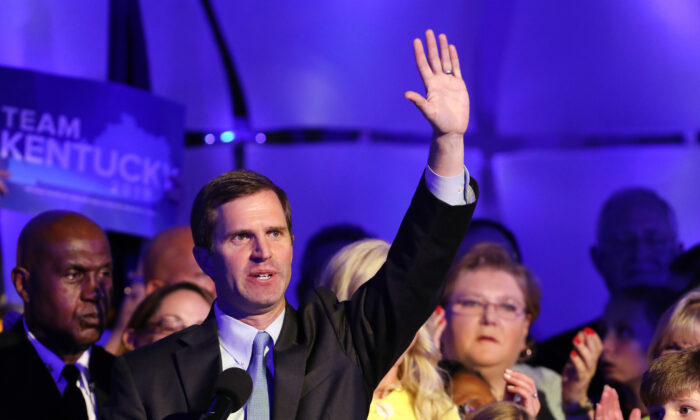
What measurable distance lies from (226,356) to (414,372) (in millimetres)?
1026

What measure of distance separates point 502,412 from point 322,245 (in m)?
1.75

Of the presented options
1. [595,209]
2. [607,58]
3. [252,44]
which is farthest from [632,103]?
[252,44]

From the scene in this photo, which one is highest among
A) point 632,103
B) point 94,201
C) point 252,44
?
point 252,44

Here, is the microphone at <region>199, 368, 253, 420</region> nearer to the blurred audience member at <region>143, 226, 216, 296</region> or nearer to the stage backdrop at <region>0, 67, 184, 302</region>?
the blurred audience member at <region>143, 226, 216, 296</region>

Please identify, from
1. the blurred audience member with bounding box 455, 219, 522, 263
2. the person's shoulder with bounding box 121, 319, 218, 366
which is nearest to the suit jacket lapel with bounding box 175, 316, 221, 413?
the person's shoulder with bounding box 121, 319, 218, 366

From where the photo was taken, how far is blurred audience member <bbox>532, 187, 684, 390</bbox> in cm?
432

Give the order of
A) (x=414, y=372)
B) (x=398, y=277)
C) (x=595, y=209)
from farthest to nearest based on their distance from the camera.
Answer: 1. (x=595, y=209)
2. (x=414, y=372)
3. (x=398, y=277)

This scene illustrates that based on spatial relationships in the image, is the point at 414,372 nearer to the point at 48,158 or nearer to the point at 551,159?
the point at 48,158

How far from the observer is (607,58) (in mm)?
5223

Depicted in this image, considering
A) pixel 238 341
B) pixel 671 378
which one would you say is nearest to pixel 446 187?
pixel 238 341

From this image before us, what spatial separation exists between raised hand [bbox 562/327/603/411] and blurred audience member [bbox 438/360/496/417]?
0.29m

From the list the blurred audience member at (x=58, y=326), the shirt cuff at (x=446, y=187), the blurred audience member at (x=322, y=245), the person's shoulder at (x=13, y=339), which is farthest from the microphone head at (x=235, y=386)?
the blurred audience member at (x=322, y=245)

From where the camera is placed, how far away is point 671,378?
8.35 ft

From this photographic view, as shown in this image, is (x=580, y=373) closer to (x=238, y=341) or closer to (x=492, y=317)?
(x=492, y=317)
